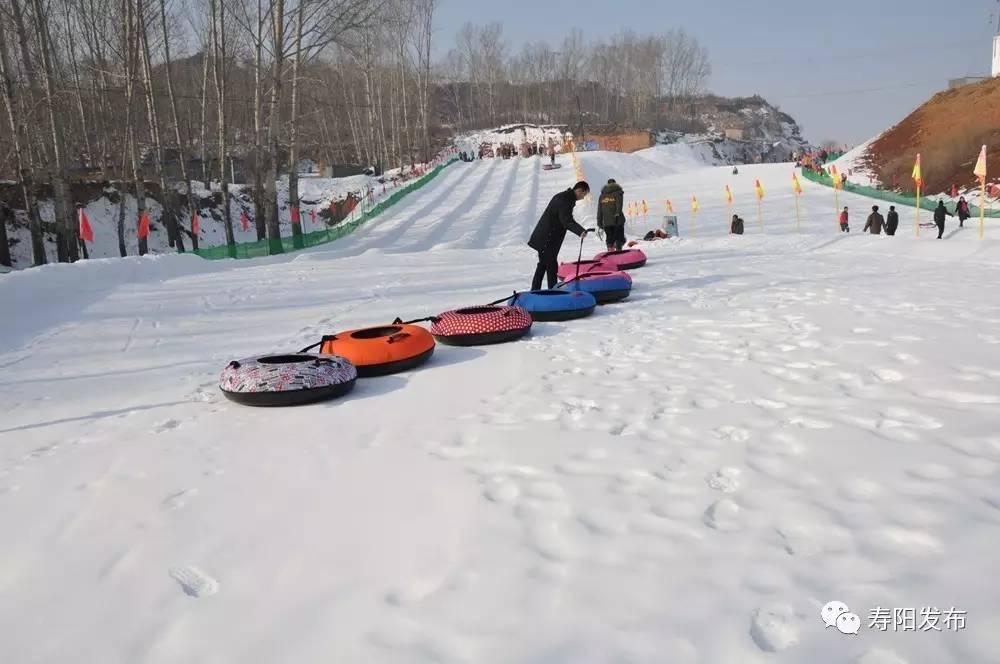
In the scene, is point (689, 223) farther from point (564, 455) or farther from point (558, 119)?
point (558, 119)

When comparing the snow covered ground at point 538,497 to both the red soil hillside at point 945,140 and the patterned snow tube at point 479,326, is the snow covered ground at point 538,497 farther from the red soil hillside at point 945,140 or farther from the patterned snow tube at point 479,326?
the red soil hillside at point 945,140

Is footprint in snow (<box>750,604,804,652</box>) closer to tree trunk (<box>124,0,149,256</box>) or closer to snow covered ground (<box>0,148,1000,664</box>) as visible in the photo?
snow covered ground (<box>0,148,1000,664</box>)

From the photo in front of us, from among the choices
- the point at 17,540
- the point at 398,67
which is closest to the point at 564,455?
the point at 17,540

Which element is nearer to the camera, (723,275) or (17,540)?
(17,540)

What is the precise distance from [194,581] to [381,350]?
315 centimetres

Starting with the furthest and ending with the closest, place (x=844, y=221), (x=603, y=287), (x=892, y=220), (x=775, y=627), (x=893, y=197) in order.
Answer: (x=893, y=197), (x=844, y=221), (x=892, y=220), (x=603, y=287), (x=775, y=627)

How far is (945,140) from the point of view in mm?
34688

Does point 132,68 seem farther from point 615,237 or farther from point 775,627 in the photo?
point 775,627

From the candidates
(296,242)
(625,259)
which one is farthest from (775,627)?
(296,242)

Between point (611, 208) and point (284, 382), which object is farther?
point (611, 208)

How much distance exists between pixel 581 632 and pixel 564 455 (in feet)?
4.84

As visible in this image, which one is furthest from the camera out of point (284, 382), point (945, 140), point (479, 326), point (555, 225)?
point (945, 140)

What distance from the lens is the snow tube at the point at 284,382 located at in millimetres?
4840

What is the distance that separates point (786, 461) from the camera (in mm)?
3268
